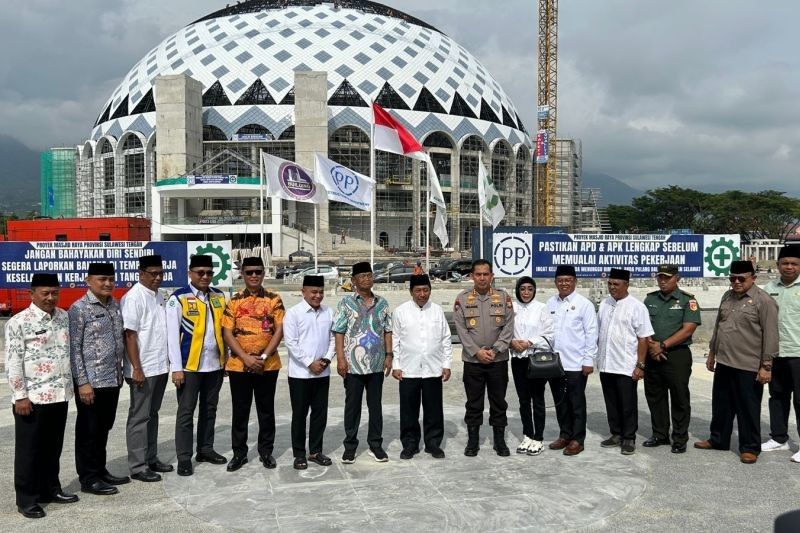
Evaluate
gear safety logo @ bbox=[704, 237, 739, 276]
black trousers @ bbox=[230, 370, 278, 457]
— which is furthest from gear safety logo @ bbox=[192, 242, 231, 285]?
gear safety logo @ bbox=[704, 237, 739, 276]

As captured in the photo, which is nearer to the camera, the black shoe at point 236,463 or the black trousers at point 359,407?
the black shoe at point 236,463

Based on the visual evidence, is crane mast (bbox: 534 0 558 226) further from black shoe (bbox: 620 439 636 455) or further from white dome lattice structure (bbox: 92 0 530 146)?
black shoe (bbox: 620 439 636 455)

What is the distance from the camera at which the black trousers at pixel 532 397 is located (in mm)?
6250

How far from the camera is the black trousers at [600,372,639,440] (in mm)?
6230

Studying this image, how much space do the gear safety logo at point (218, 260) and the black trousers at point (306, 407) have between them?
8858mm

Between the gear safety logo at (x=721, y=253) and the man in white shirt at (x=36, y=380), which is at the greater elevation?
the gear safety logo at (x=721, y=253)

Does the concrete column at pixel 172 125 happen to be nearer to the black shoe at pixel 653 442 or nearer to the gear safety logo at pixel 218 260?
the gear safety logo at pixel 218 260

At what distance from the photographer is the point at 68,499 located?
16.5 feet

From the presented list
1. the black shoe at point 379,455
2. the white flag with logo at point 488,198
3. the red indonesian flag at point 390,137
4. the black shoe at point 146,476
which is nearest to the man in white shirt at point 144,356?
the black shoe at point 146,476

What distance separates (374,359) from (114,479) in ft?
7.70

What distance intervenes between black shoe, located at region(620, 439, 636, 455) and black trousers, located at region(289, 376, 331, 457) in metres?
2.81

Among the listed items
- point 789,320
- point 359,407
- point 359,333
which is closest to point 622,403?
point 789,320

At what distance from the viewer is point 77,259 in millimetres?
13539

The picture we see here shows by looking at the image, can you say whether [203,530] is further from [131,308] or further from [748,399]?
[748,399]
